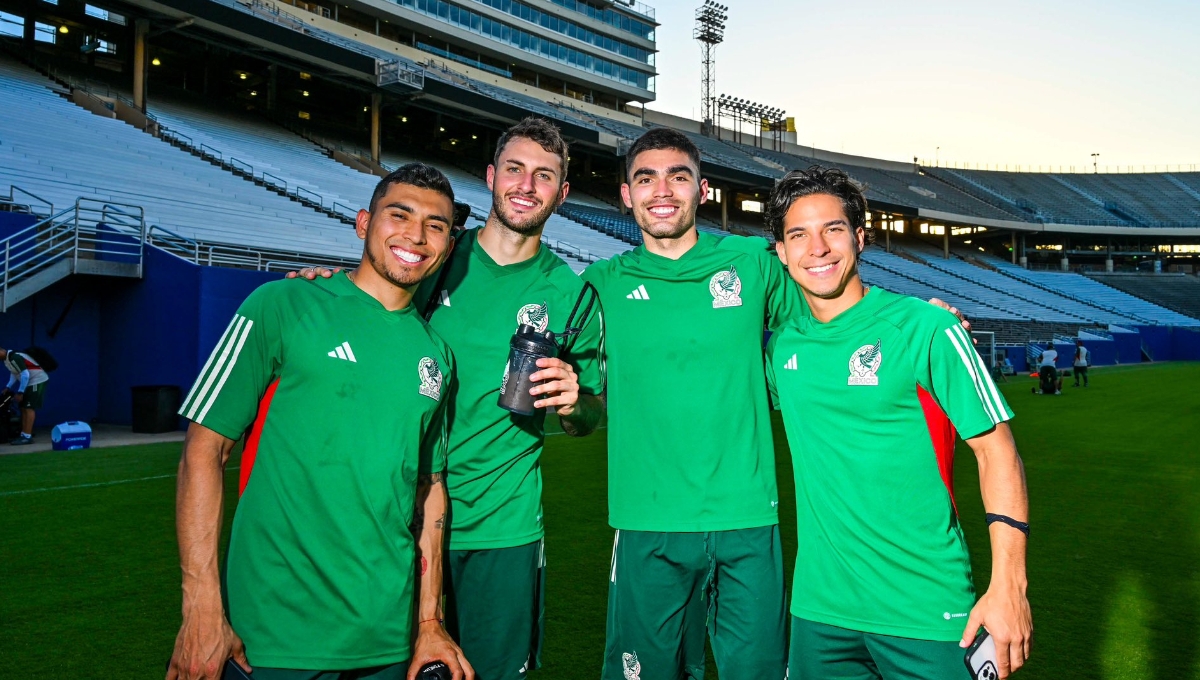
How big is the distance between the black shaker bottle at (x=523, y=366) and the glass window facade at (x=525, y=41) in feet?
139

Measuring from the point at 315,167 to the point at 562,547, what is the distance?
24.6m

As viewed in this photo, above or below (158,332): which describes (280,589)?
below

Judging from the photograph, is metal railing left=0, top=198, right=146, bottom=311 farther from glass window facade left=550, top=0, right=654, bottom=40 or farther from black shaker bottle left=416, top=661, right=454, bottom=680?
glass window facade left=550, top=0, right=654, bottom=40

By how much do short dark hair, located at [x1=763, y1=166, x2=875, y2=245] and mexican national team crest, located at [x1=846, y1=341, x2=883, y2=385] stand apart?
0.42 metres

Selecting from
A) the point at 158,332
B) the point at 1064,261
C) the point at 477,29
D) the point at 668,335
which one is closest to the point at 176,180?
the point at 158,332

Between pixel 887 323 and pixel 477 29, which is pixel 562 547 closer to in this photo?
pixel 887 323

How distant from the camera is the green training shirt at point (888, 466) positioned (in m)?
2.28

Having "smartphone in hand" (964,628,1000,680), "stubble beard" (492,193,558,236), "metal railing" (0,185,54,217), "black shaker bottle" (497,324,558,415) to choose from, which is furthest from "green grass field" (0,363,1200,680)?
"metal railing" (0,185,54,217)

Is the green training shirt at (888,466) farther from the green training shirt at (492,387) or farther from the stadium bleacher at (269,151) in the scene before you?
the stadium bleacher at (269,151)

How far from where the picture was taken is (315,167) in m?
27.2

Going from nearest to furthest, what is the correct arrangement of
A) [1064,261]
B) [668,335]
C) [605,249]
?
1. [668,335]
2. [605,249]
3. [1064,261]

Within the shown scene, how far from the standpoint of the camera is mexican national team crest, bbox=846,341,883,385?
2.44m

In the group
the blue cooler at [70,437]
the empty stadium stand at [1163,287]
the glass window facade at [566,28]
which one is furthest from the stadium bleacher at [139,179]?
the empty stadium stand at [1163,287]

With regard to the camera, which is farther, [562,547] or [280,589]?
[562,547]
